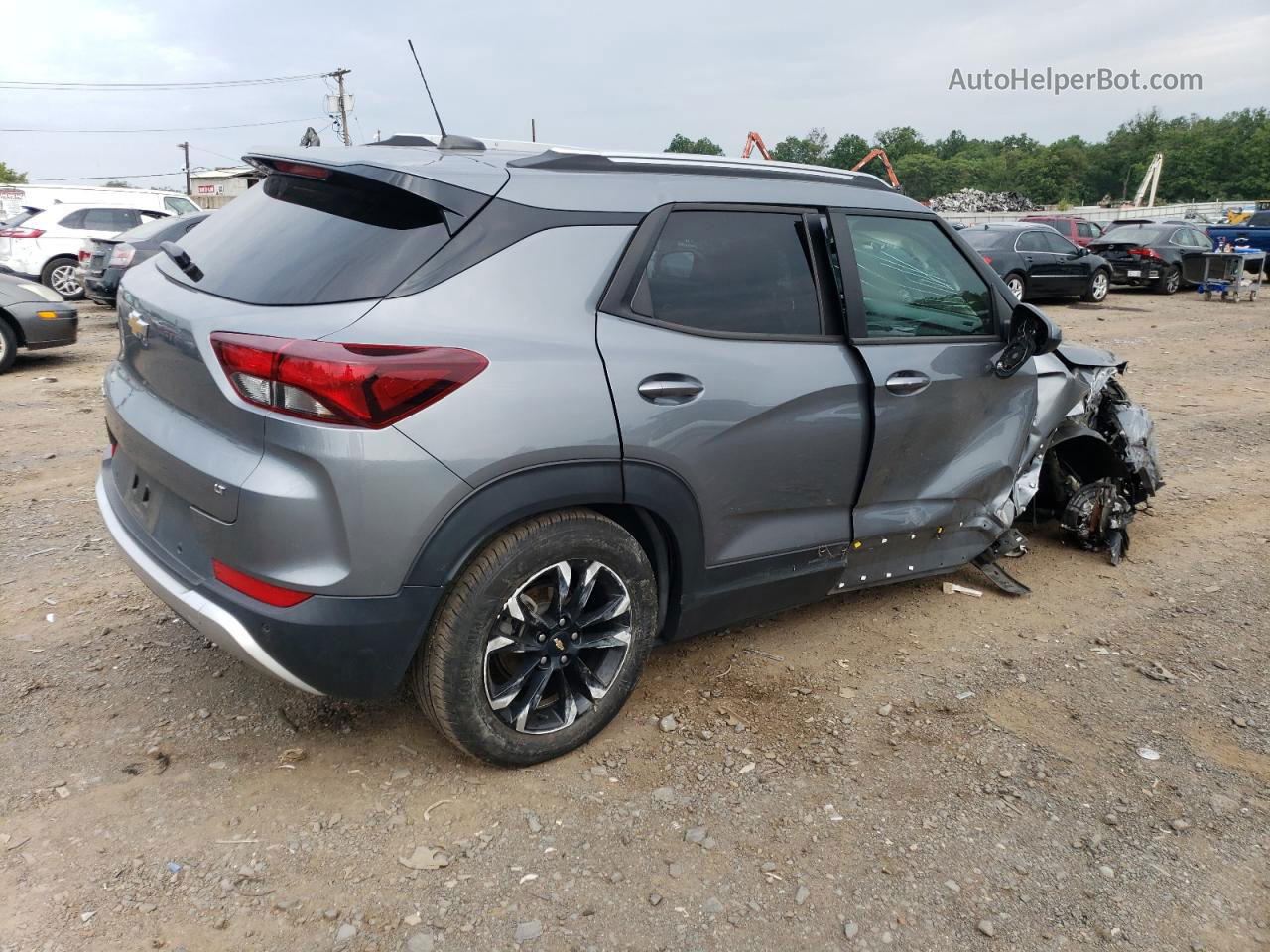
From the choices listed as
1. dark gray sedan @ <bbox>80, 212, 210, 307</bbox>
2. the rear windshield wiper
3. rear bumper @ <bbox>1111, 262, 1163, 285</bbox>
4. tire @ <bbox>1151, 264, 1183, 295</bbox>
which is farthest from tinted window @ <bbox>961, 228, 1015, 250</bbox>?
the rear windshield wiper

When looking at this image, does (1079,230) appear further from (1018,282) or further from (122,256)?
(122,256)

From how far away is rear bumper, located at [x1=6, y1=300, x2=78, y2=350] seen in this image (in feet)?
29.4

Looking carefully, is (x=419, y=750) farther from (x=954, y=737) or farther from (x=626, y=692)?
(x=954, y=737)

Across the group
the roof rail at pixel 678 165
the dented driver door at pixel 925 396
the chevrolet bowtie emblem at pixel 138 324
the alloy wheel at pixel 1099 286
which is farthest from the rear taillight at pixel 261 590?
the alloy wheel at pixel 1099 286

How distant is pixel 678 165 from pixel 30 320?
835cm

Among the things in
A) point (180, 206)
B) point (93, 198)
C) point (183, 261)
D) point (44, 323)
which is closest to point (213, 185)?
point (180, 206)

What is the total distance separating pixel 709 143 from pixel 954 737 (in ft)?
280

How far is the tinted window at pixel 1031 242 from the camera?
1719 centimetres

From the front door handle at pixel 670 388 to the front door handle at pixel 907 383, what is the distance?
878mm

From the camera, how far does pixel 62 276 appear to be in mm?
15000

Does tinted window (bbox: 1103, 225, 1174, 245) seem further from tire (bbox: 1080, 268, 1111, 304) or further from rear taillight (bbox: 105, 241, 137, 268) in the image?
rear taillight (bbox: 105, 241, 137, 268)

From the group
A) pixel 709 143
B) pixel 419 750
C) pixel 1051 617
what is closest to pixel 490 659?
pixel 419 750

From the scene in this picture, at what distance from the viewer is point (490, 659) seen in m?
2.73

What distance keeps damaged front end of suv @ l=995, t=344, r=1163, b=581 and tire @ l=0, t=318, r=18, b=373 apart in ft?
29.3
